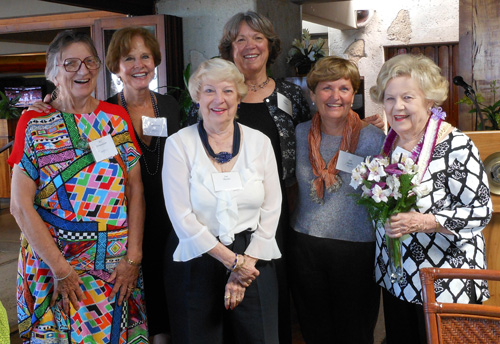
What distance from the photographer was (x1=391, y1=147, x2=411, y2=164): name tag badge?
241cm

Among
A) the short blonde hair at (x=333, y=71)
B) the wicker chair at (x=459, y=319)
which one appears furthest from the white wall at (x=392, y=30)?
the wicker chair at (x=459, y=319)

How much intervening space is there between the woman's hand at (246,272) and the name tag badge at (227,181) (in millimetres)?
300

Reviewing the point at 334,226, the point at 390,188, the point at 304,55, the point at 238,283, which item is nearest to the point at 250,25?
the point at 334,226

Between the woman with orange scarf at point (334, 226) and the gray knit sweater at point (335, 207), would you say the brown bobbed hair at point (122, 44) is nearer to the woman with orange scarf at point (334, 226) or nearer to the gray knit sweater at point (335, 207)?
the woman with orange scarf at point (334, 226)

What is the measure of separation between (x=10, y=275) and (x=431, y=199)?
14.9 feet

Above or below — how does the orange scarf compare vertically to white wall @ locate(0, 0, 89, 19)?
below

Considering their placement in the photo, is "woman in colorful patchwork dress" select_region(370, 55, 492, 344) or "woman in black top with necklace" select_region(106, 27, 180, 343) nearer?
"woman in colorful patchwork dress" select_region(370, 55, 492, 344)

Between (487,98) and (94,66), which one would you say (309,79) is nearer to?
(94,66)

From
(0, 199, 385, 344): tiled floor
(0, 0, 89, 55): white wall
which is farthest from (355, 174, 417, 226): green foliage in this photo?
(0, 0, 89, 55): white wall

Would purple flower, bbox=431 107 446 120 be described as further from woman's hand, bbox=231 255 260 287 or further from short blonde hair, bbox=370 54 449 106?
woman's hand, bbox=231 255 260 287

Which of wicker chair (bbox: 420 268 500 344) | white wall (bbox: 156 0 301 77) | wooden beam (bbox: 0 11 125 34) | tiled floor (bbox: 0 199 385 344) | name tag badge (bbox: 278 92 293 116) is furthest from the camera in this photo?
wooden beam (bbox: 0 11 125 34)

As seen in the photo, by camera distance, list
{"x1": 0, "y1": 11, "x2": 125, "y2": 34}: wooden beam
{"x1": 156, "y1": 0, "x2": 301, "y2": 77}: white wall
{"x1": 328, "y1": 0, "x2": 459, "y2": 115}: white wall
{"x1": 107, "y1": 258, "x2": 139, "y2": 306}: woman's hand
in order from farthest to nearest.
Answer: {"x1": 328, "y1": 0, "x2": 459, "y2": 115}: white wall → {"x1": 0, "y1": 11, "x2": 125, "y2": 34}: wooden beam → {"x1": 156, "y1": 0, "x2": 301, "y2": 77}: white wall → {"x1": 107, "y1": 258, "x2": 139, "y2": 306}: woman's hand

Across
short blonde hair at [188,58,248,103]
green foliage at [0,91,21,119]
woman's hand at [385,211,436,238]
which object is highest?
green foliage at [0,91,21,119]

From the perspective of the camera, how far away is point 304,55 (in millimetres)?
5039
